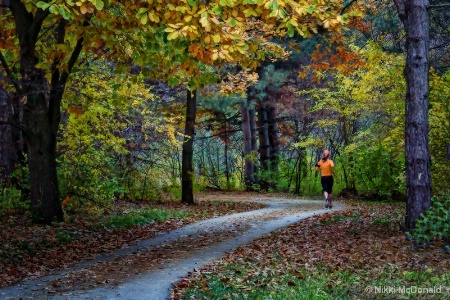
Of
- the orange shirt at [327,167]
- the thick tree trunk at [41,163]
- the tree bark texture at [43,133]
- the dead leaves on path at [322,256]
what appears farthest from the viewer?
the orange shirt at [327,167]

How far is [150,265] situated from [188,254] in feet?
4.03

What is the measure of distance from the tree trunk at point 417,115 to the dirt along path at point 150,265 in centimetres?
386

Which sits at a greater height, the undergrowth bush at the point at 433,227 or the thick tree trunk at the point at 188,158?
the thick tree trunk at the point at 188,158

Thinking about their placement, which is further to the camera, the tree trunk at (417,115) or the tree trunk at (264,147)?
the tree trunk at (264,147)

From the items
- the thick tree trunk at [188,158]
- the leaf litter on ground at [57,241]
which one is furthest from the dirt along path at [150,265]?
the thick tree trunk at [188,158]

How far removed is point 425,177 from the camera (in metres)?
10.3

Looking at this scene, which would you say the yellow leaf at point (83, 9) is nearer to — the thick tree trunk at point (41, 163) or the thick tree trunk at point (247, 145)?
the thick tree trunk at point (41, 163)

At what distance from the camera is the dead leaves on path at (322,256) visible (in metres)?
8.19

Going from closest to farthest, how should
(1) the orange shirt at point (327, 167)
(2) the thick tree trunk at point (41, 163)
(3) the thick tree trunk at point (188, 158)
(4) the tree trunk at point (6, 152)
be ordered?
(2) the thick tree trunk at point (41, 163) → (4) the tree trunk at point (6, 152) → (1) the orange shirt at point (327, 167) → (3) the thick tree trunk at point (188, 158)

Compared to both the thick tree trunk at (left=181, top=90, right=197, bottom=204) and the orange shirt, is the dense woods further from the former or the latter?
the orange shirt

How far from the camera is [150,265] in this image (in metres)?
9.67

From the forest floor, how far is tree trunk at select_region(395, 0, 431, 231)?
0.89 m

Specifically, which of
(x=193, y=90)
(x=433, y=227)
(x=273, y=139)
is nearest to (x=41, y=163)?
(x=193, y=90)


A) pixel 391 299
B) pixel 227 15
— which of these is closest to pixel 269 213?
pixel 227 15
